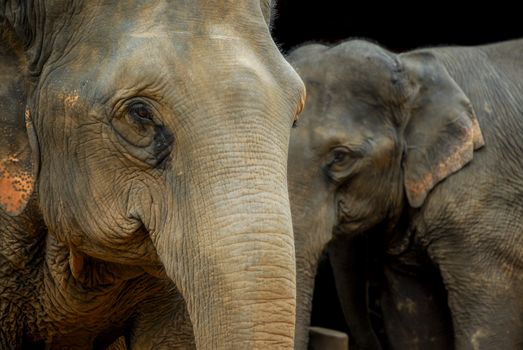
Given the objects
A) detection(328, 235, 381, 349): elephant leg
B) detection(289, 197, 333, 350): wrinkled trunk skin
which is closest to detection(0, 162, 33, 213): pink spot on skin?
detection(289, 197, 333, 350): wrinkled trunk skin

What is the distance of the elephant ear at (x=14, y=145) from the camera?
3615 millimetres

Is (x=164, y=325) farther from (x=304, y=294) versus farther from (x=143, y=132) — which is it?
(x=304, y=294)

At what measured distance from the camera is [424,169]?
6199mm

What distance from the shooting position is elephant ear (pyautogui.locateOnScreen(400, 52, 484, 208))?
618 centimetres

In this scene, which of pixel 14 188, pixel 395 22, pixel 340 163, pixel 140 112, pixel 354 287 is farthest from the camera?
pixel 395 22

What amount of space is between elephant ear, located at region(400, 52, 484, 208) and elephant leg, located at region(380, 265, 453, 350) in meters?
0.54

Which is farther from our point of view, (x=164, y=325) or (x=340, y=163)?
(x=340, y=163)

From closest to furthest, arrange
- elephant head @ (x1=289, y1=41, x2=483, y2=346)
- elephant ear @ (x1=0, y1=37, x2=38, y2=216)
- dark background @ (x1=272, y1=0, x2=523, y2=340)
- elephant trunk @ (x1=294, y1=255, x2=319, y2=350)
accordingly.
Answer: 1. elephant ear @ (x1=0, y1=37, x2=38, y2=216)
2. elephant trunk @ (x1=294, y1=255, x2=319, y2=350)
3. elephant head @ (x1=289, y1=41, x2=483, y2=346)
4. dark background @ (x1=272, y1=0, x2=523, y2=340)

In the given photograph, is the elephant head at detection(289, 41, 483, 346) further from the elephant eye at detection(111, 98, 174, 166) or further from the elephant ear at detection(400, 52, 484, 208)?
the elephant eye at detection(111, 98, 174, 166)

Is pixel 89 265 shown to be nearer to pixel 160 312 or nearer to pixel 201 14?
pixel 160 312

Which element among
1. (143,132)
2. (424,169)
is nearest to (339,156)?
(424,169)

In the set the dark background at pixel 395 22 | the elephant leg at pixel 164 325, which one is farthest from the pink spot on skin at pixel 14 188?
the dark background at pixel 395 22

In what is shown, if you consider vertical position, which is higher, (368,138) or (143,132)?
(143,132)

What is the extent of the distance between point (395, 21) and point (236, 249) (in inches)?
245
